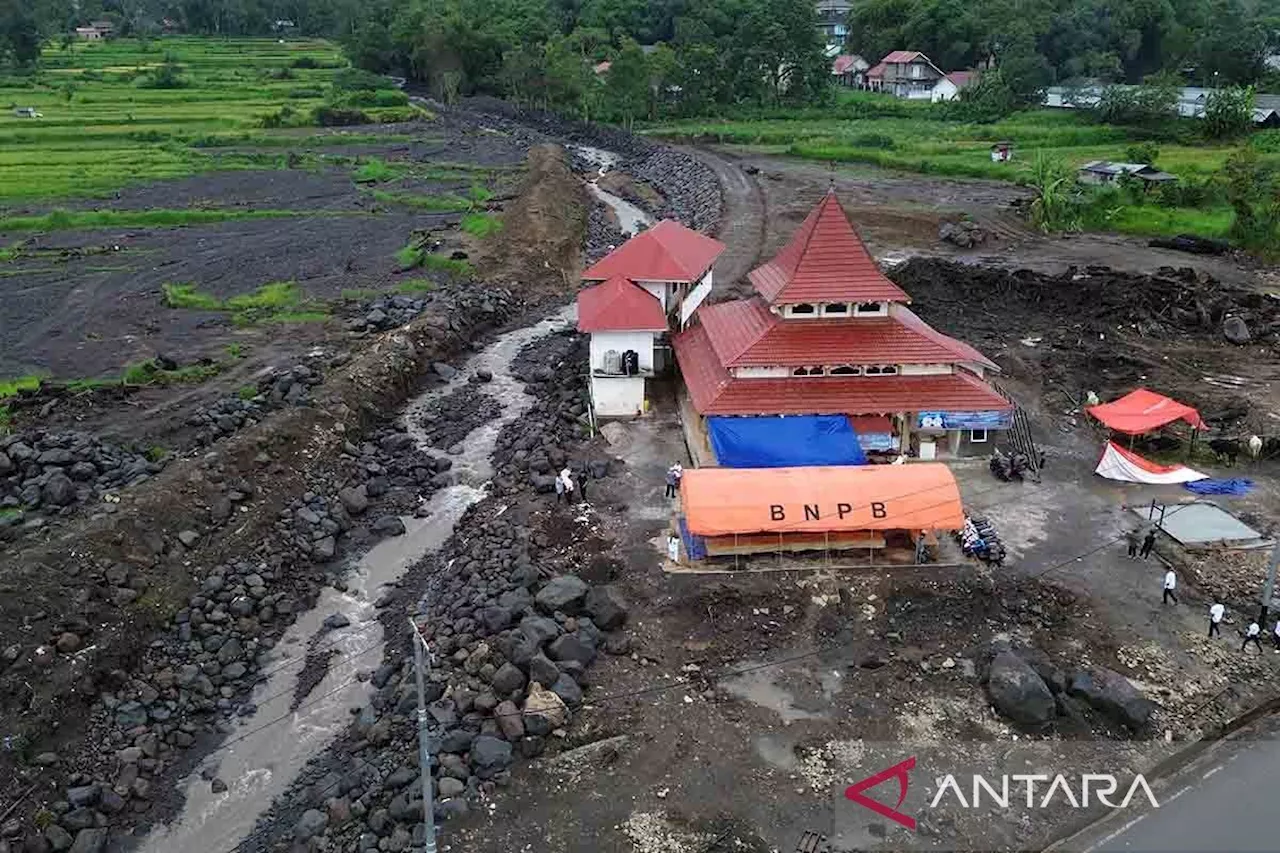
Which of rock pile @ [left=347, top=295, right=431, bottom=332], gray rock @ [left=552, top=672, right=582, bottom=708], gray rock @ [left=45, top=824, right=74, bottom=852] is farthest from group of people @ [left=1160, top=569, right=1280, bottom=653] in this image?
rock pile @ [left=347, top=295, right=431, bottom=332]

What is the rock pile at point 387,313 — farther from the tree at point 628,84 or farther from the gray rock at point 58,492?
the tree at point 628,84

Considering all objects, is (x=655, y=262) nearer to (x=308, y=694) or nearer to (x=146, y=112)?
(x=308, y=694)

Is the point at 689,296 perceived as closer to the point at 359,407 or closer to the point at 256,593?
the point at 359,407

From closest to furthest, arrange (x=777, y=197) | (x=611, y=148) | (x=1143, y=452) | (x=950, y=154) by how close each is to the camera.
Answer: (x=1143, y=452)
(x=777, y=197)
(x=950, y=154)
(x=611, y=148)

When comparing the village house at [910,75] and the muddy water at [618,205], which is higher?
the village house at [910,75]

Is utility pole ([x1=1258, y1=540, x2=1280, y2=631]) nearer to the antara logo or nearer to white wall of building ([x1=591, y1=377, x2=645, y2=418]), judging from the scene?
the antara logo

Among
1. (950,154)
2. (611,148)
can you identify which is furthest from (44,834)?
(611,148)

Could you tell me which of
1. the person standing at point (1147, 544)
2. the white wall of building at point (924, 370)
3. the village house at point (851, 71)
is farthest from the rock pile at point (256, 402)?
the village house at point (851, 71)
